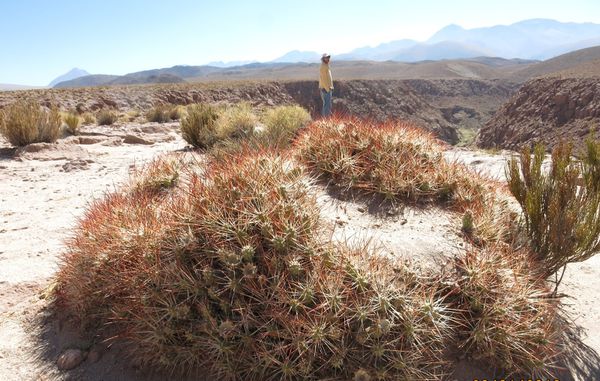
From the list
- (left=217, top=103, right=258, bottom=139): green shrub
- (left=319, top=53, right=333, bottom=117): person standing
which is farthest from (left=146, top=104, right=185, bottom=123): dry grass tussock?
(left=217, top=103, right=258, bottom=139): green shrub

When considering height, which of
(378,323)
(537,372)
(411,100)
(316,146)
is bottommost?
(411,100)

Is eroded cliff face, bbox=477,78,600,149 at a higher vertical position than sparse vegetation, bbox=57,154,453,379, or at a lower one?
lower

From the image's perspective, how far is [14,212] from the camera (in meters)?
6.30

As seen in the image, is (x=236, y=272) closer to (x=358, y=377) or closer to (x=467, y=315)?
(x=358, y=377)

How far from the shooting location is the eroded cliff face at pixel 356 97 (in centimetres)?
2825

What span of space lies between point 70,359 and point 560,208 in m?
4.56

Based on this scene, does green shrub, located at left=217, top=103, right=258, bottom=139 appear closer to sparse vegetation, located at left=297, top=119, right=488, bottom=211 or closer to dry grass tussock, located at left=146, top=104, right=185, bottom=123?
sparse vegetation, located at left=297, top=119, right=488, bottom=211

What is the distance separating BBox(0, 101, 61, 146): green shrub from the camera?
1005cm

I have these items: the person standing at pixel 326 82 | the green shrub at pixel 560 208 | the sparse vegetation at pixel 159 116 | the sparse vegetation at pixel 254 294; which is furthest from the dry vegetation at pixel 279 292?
the sparse vegetation at pixel 159 116

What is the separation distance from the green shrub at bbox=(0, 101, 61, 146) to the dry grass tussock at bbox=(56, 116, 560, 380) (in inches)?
310

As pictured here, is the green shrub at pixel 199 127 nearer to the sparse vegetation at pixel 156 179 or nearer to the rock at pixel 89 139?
the rock at pixel 89 139

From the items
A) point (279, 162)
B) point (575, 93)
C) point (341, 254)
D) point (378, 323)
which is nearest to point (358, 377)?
point (378, 323)

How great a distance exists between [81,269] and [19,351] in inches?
31.1

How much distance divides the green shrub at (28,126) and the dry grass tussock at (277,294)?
7.87 metres
